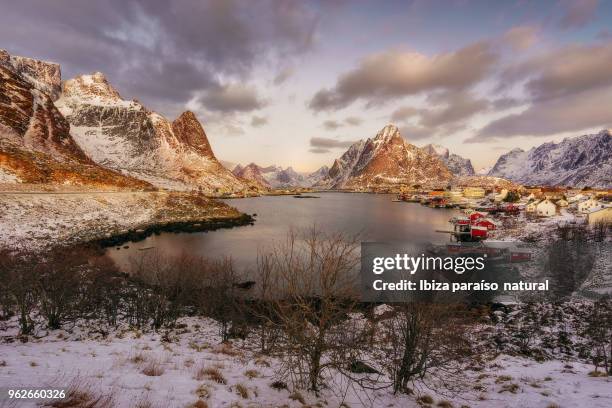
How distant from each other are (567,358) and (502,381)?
9549 mm

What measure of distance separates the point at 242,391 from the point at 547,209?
10621cm

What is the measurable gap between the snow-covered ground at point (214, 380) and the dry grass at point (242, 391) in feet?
0.11

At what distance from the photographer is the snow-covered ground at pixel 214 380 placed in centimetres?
876

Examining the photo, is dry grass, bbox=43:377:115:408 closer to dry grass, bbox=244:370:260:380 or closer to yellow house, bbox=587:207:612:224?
dry grass, bbox=244:370:260:380

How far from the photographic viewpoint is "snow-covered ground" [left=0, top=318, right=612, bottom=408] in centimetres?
876

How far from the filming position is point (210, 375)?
36.2 feet

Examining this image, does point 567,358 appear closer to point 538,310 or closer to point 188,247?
point 538,310

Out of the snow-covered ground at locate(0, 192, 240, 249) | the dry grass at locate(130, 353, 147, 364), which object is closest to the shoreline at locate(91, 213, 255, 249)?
Answer: the snow-covered ground at locate(0, 192, 240, 249)

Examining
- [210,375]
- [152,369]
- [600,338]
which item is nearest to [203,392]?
[210,375]

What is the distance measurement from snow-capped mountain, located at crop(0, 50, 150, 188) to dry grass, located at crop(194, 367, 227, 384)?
76695 millimetres

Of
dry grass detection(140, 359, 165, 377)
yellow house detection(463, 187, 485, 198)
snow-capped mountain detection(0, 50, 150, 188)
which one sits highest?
snow-capped mountain detection(0, 50, 150, 188)

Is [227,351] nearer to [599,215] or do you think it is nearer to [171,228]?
[171,228]

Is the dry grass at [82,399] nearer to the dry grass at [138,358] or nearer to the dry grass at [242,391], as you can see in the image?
the dry grass at [138,358]

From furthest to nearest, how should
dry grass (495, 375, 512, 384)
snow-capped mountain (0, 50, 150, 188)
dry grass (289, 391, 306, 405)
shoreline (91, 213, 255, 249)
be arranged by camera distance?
snow-capped mountain (0, 50, 150, 188) → shoreline (91, 213, 255, 249) → dry grass (495, 375, 512, 384) → dry grass (289, 391, 306, 405)
